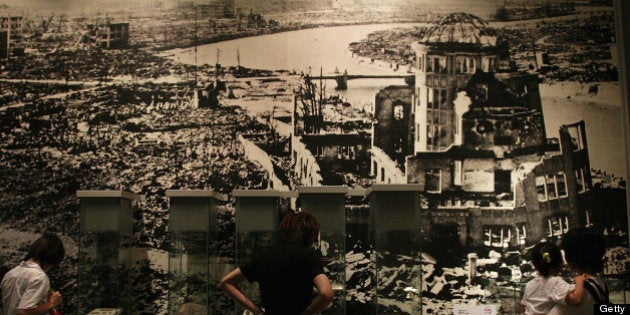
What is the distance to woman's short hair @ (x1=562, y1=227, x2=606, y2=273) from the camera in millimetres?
3658

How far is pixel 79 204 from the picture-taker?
702cm

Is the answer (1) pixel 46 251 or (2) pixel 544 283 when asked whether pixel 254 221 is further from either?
(2) pixel 544 283

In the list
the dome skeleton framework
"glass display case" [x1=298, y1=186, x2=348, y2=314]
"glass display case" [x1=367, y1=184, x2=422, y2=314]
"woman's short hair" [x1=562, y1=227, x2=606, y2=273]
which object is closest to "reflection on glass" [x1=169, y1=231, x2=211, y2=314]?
"glass display case" [x1=298, y1=186, x2=348, y2=314]

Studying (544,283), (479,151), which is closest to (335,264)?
(544,283)

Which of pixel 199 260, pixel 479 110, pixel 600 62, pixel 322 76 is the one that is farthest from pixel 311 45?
pixel 600 62

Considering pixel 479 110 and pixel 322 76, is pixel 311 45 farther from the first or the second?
pixel 479 110

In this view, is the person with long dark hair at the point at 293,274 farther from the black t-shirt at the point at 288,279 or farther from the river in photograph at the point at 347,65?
the river in photograph at the point at 347,65

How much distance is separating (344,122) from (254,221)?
4.93 ft

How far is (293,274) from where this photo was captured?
3656 millimetres

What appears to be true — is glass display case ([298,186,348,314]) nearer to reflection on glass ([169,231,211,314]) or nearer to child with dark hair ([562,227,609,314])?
reflection on glass ([169,231,211,314])

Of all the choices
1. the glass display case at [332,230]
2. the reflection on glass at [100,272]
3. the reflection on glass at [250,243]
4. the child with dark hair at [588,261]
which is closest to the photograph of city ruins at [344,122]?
the reflection on glass at [100,272]

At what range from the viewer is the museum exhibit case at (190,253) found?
6.23 metres

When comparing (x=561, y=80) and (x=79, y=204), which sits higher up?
(x=561, y=80)

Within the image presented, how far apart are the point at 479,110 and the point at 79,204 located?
4.22 m
